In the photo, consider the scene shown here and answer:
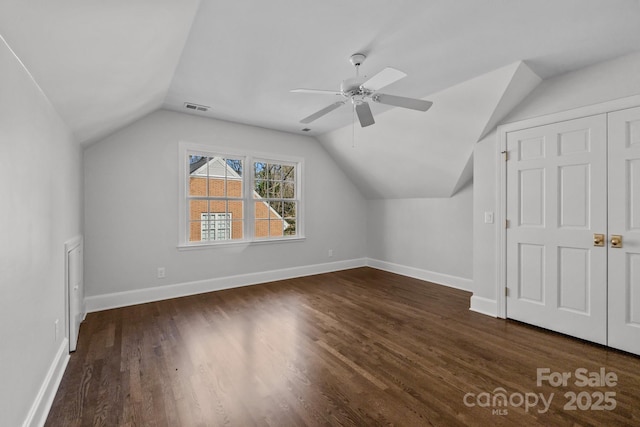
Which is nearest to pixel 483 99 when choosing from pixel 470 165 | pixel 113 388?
pixel 470 165

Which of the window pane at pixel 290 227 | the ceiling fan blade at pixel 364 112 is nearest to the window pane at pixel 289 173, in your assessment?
the window pane at pixel 290 227

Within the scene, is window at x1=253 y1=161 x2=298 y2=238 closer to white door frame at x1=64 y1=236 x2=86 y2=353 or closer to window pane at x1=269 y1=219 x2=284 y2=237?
window pane at x1=269 y1=219 x2=284 y2=237

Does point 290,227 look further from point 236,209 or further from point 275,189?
point 236,209

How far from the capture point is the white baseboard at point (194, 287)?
3577 millimetres

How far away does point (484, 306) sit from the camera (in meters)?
3.48

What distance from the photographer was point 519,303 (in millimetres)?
3203

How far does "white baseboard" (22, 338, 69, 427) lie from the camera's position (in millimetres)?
1575

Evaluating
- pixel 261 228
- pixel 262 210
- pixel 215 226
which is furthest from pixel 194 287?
pixel 262 210

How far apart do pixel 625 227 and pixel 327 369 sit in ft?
9.46

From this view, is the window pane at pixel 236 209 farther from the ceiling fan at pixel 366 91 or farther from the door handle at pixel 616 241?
the door handle at pixel 616 241

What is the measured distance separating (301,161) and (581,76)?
3853 millimetres

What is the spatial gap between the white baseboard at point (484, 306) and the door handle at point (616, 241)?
4.07 ft

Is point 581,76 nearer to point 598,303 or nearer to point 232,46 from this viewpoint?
point 598,303

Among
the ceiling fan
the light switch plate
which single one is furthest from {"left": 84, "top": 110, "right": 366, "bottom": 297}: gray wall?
the light switch plate
